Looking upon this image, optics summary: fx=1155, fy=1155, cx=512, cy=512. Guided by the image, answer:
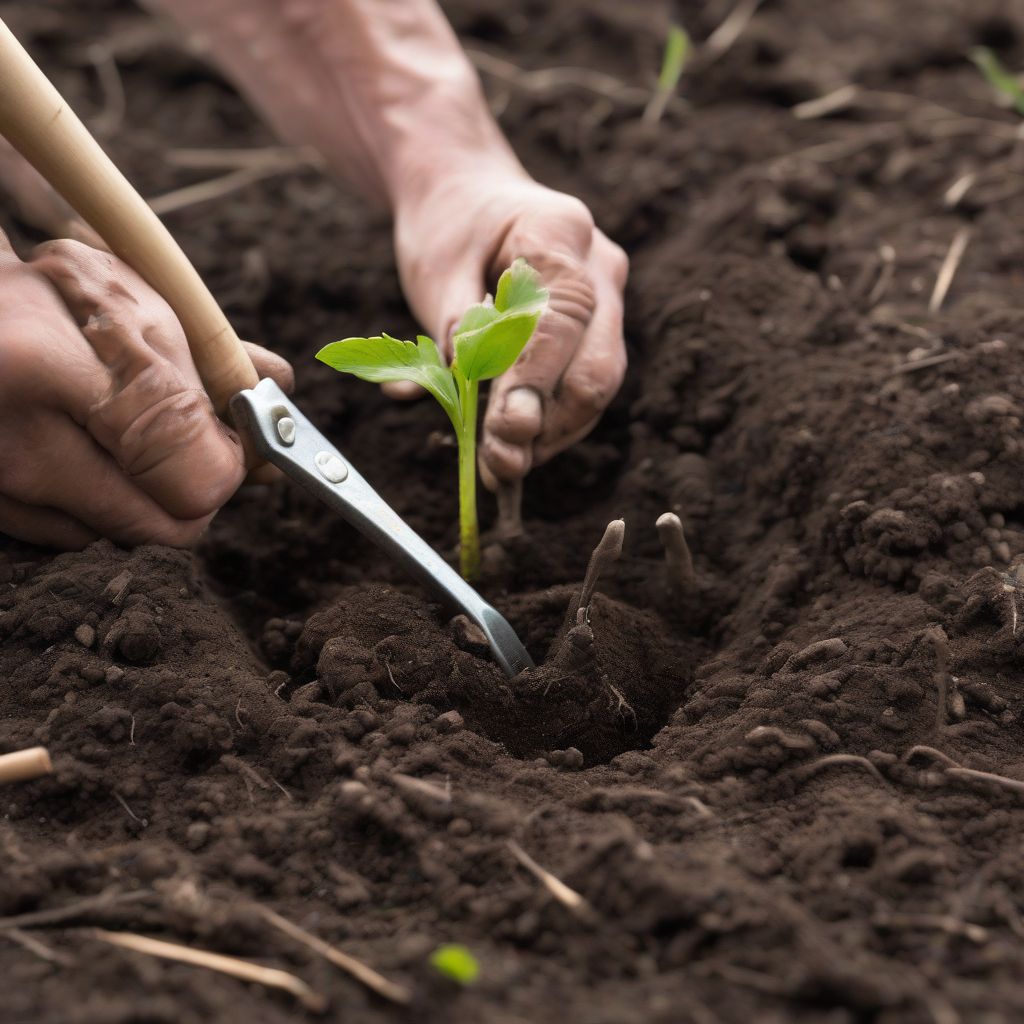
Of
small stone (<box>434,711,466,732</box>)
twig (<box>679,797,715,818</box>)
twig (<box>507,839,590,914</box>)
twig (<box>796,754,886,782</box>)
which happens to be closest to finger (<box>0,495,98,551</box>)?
small stone (<box>434,711,466,732</box>)

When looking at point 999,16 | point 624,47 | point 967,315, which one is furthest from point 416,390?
point 999,16

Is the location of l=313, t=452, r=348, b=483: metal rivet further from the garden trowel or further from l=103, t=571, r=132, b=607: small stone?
l=103, t=571, r=132, b=607: small stone

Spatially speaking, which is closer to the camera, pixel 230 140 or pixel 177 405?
pixel 177 405

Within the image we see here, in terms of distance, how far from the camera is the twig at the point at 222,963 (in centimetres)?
107

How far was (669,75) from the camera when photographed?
293cm

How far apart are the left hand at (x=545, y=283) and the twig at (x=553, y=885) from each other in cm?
66

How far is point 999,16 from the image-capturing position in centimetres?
316

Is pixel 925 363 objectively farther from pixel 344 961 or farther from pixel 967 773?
pixel 344 961

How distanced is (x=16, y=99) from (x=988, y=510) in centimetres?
144

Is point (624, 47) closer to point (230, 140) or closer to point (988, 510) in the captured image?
point (230, 140)

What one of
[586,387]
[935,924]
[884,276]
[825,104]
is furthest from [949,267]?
[935,924]

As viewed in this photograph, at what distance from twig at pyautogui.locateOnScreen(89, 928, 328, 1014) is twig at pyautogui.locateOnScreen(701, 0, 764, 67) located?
109 inches

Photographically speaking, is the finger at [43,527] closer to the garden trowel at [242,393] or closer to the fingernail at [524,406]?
the garden trowel at [242,393]

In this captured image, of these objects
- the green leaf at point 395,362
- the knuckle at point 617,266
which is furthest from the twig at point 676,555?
the knuckle at point 617,266
